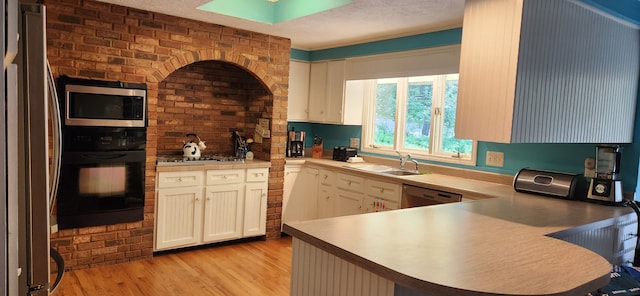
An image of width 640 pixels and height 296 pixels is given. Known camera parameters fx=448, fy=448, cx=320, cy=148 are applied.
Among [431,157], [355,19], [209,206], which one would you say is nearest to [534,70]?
[355,19]

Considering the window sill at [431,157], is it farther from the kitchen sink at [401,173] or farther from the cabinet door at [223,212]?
the cabinet door at [223,212]

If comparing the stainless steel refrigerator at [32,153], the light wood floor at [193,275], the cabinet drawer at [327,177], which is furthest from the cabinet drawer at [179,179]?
the stainless steel refrigerator at [32,153]

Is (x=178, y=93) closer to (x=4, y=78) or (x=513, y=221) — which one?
(x=513, y=221)

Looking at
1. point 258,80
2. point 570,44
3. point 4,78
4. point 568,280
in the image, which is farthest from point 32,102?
point 258,80

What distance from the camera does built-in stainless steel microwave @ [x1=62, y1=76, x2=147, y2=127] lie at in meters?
3.36

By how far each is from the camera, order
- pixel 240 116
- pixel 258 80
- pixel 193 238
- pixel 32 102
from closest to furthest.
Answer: pixel 32 102 < pixel 193 238 < pixel 258 80 < pixel 240 116

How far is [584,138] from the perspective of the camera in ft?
A: 8.70

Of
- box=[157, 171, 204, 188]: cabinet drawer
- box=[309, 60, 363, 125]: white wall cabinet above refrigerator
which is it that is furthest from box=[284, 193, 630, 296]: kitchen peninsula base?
box=[309, 60, 363, 125]: white wall cabinet above refrigerator

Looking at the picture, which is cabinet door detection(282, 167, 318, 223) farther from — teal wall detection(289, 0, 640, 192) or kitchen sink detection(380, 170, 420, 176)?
kitchen sink detection(380, 170, 420, 176)

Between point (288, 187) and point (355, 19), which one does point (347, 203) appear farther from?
point (355, 19)

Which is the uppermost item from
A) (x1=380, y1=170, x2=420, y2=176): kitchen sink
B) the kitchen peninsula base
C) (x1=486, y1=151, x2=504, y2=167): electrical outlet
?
(x1=486, y1=151, x2=504, y2=167): electrical outlet

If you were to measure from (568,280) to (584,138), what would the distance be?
148 centimetres

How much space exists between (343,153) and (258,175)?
1.00 meters

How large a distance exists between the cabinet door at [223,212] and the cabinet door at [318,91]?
1.35 metres
